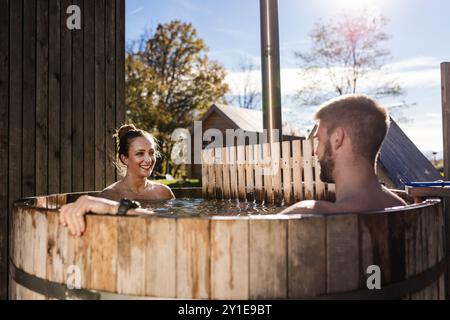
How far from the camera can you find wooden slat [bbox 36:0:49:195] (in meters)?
4.43

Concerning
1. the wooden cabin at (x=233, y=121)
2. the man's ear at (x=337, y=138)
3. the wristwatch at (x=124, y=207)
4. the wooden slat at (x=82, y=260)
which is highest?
the wooden cabin at (x=233, y=121)

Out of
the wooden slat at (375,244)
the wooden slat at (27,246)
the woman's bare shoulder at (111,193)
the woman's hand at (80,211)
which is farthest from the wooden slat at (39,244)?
the woman's bare shoulder at (111,193)

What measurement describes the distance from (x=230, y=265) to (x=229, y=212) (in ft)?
7.74

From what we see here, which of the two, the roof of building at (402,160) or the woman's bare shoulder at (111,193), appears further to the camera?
the roof of building at (402,160)

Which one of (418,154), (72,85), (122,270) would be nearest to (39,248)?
(122,270)

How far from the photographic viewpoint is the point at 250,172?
5.01 metres

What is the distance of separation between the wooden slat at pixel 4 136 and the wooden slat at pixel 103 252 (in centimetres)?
264

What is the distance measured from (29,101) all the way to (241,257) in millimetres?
3465

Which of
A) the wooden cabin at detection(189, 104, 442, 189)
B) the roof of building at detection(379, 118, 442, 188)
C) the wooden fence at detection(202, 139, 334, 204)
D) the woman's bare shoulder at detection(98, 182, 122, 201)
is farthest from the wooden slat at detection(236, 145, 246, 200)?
the roof of building at detection(379, 118, 442, 188)

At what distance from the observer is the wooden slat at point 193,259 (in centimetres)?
179

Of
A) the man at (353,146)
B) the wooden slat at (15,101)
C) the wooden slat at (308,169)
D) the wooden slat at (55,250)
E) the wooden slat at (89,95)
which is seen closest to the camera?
the wooden slat at (55,250)

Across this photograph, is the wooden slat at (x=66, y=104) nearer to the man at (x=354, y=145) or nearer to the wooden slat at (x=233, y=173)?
the wooden slat at (x=233, y=173)

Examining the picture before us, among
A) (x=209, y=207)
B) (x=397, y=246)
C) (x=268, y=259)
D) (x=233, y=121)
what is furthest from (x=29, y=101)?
(x=233, y=121)
